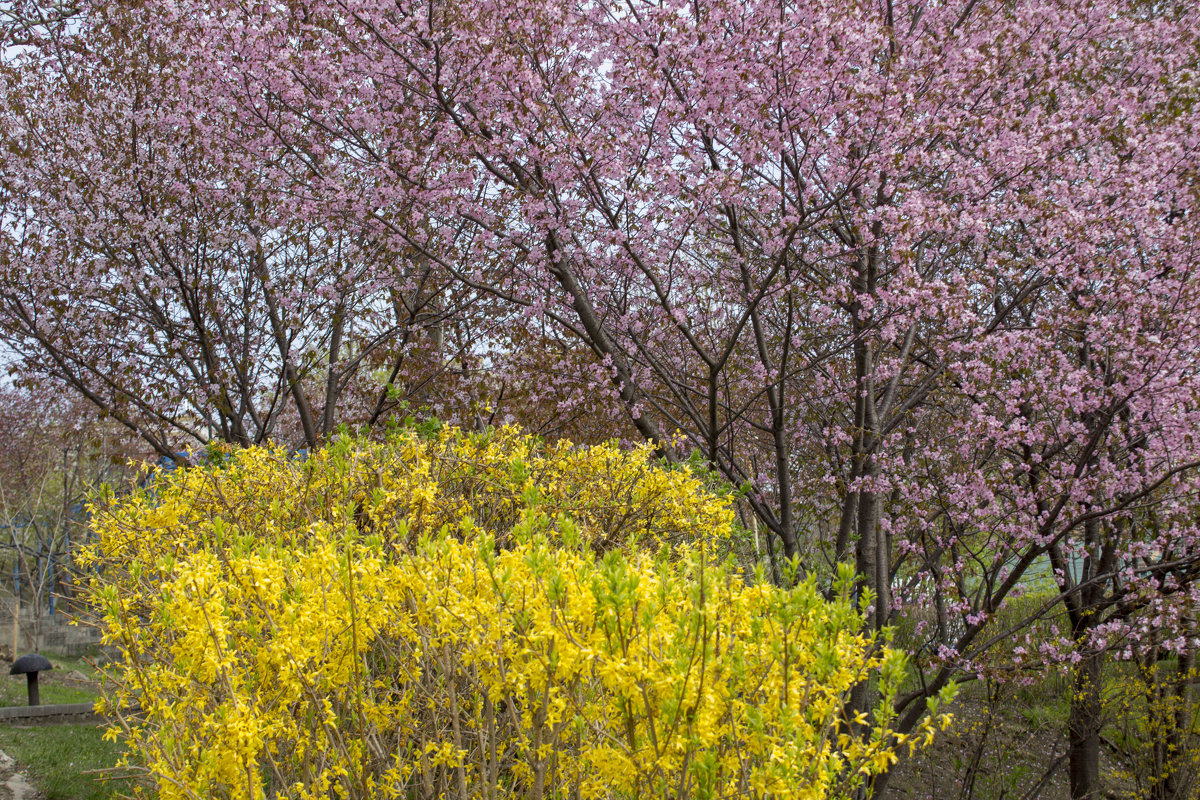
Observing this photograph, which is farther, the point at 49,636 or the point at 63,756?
the point at 49,636

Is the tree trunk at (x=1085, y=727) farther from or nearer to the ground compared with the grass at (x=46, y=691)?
farther from the ground

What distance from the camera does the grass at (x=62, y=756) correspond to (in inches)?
317

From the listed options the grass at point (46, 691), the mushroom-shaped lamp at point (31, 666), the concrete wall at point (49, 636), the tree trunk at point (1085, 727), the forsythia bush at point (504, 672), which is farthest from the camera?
the concrete wall at point (49, 636)

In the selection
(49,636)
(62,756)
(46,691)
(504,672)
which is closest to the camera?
Result: (504,672)

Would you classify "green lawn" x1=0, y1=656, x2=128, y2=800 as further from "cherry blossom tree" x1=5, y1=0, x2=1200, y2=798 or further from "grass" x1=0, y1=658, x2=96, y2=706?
"cherry blossom tree" x1=5, y1=0, x2=1200, y2=798

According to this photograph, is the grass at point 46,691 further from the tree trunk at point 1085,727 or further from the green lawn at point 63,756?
the tree trunk at point 1085,727

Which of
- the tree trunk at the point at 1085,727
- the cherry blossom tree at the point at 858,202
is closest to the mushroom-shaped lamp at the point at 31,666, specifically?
the cherry blossom tree at the point at 858,202

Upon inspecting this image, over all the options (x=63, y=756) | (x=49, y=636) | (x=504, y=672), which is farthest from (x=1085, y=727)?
(x=49, y=636)

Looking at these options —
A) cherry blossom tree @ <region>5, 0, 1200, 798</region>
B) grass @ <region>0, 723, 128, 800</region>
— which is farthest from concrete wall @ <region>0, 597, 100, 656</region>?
cherry blossom tree @ <region>5, 0, 1200, 798</region>

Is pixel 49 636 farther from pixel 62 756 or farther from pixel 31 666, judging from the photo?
pixel 62 756

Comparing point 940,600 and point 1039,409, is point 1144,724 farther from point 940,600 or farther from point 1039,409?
point 1039,409

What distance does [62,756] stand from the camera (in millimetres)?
9219

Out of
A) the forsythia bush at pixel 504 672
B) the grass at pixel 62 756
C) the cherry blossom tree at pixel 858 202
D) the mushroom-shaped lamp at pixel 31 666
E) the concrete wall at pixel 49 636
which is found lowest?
the concrete wall at pixel 49 636

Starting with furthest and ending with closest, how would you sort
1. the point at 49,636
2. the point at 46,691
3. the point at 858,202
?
the point at 49,636 < the point at 46,691 < the point at 858,202
